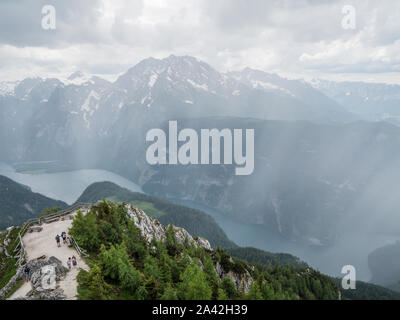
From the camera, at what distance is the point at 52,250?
35.9 m

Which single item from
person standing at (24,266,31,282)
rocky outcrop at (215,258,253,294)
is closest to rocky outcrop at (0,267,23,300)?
person standing at (24,266,31,282)

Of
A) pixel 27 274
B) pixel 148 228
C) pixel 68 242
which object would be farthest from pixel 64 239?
pixel 148 228

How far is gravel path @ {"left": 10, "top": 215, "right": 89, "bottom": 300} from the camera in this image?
27.8 m

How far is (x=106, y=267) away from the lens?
29750 mm

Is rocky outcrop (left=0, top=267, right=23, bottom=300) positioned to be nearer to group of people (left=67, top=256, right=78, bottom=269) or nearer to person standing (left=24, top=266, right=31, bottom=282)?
person standing (left=24, top=266, right=31, bottom=282)

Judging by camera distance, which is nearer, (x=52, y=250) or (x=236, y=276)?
(x=52, y=250)

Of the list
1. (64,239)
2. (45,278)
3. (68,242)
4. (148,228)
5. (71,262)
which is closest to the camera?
(45,278)

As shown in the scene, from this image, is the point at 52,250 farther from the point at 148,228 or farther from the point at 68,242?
the point at 148,228

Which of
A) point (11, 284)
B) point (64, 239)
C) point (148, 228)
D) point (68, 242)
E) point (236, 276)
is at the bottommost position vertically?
point (236, 276)

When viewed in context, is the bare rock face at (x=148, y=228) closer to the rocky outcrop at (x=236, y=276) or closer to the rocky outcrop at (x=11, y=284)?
the rocky outcrop at (x=236, y=276)
